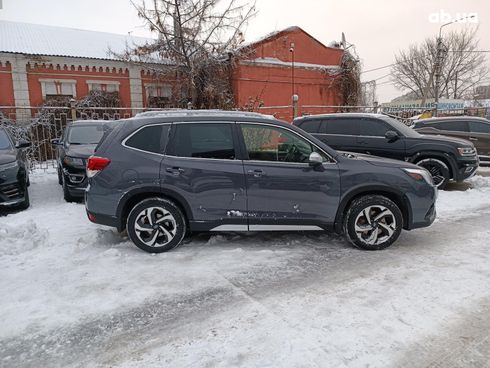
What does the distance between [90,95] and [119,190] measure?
15.6 m

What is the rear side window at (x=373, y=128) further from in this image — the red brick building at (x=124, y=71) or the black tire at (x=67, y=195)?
the red brick building at (x=124, y=71)

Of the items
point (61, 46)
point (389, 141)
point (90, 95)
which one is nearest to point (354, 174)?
point (389, 141)

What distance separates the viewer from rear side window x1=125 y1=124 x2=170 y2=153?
16.3 feet

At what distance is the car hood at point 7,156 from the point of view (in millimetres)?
7123

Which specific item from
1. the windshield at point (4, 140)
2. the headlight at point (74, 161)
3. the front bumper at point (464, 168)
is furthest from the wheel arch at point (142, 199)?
the front bumper at point (464, 168)

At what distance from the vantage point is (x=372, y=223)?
505 cm

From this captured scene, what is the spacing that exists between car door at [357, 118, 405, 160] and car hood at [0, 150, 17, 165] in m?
7.49

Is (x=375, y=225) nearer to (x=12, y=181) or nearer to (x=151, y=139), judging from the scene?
(x=151, y=139)

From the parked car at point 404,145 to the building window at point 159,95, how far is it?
12.5 metres

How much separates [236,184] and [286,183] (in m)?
0.63

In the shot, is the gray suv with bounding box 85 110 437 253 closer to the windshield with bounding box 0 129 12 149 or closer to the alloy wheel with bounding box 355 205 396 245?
the alloy wheel with bounding box 355 205 396 245

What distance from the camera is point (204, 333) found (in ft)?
10.5

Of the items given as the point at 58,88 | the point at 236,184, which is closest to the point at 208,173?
the point at 236,184

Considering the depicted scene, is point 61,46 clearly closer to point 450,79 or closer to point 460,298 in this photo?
point 460,298
